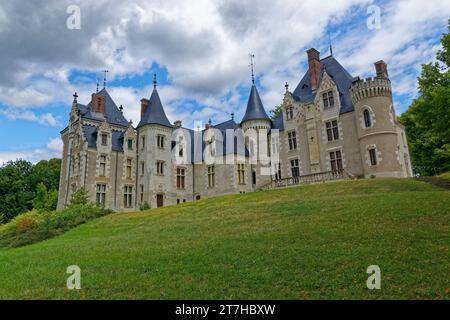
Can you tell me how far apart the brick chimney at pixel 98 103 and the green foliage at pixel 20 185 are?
1109 centimetres

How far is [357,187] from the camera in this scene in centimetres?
2164

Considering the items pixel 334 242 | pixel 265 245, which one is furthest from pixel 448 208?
pixel 265 245

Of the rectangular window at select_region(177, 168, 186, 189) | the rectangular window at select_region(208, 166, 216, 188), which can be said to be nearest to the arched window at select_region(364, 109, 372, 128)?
the rectangular window at select_region(208, 166, 216, 188)

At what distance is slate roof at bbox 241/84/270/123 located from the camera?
35.5 metres

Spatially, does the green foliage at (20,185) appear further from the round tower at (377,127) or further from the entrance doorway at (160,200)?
the round tower at (377,127)

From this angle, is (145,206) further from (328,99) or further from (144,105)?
(328,99)

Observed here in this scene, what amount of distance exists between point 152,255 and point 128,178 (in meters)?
24.6

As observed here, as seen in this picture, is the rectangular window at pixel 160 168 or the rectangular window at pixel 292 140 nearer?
the rectangular window at pixel 292 140

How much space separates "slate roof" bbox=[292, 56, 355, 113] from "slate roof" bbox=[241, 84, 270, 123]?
357 cm

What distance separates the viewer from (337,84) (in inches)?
1256

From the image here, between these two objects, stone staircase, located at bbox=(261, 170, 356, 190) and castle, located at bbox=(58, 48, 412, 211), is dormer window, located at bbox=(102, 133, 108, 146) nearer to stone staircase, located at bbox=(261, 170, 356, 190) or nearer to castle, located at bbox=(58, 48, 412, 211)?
castle, located at bbox=(58, 48, 412, 211)

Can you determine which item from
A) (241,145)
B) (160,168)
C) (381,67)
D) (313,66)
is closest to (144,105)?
(160,168)

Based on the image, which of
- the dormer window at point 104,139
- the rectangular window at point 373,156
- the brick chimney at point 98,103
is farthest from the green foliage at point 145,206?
the rectangular window at point 373,156

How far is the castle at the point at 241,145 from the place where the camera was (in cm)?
2806
